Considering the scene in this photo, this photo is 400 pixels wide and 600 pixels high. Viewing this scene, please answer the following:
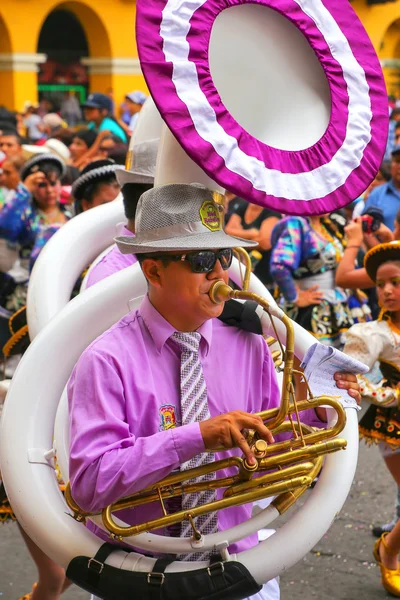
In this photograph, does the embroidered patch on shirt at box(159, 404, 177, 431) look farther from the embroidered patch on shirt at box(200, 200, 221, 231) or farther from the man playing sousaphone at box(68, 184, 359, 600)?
the embroidered patch on shirt at box(200, 200, 221, 231)

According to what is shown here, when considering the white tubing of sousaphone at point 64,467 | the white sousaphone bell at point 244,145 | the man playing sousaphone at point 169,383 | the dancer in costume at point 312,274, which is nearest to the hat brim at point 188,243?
the man playing sousaphone at point 169,383

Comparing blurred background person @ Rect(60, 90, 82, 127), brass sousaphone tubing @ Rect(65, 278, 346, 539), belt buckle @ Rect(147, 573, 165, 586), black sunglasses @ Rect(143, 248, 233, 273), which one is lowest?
blurred background person @ Rect(60, 90, 82, 127)

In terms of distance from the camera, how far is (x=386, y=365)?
4418mm

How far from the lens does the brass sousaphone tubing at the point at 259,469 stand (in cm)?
243

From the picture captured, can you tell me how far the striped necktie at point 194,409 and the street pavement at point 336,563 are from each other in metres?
2.19

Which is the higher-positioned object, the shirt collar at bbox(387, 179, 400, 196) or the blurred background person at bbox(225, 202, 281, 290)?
the shirt collar at bbox(387, 179, 400, 196)

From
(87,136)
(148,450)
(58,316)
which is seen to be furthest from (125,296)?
(87,136)

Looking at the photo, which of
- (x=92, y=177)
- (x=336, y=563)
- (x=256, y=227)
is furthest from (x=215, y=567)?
(x=256, y=227)

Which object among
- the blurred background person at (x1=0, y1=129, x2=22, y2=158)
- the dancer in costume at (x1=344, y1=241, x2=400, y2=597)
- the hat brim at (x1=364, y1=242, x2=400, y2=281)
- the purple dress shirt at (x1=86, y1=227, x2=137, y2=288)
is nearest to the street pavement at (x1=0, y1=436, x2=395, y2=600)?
the dancer in costume at (x1=344, y1=241, x2=400, y2=597)

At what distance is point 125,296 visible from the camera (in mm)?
2967

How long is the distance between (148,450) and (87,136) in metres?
8.98

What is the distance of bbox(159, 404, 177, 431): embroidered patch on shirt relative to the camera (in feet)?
8.20

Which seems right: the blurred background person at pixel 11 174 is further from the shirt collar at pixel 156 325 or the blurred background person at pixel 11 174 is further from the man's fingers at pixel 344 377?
the man's fingers at pixel 344 377

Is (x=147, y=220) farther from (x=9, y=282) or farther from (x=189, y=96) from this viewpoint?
(x=9, y=282)
